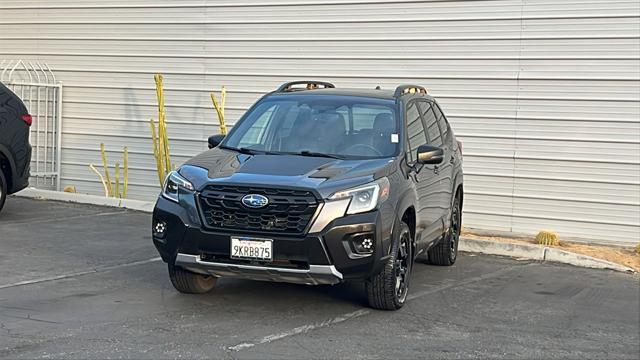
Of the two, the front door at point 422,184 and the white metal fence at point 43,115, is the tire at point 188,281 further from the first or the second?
the white metal fence at point 43,115

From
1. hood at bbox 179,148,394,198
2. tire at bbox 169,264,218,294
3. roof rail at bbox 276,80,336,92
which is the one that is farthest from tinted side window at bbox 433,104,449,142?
tire at bbox 169,264,218,294

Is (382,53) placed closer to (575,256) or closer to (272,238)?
(575,256)

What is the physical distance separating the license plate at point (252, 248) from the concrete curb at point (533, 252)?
473 centimetres

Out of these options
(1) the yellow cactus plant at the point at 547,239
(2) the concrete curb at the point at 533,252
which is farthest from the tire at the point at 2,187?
(1) the yellow cactus plant at the point at 547,239

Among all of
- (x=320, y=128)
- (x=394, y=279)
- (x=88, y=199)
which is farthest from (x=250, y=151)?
(x=88, y=199)

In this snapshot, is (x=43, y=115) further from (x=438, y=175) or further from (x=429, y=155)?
(x=429, y=155)

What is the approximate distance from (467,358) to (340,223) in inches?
51.6

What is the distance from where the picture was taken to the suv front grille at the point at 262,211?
6617 millimetres

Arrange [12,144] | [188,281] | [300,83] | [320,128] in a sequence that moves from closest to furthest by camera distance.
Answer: [188,281] → [320,128] → [300,83] → [12,144]

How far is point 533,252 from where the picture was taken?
412 inches

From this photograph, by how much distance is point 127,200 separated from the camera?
1349cm

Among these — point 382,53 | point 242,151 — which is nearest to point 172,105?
point 382,53

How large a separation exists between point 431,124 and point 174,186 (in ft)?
9.91

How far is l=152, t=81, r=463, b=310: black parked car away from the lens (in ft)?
21.7
